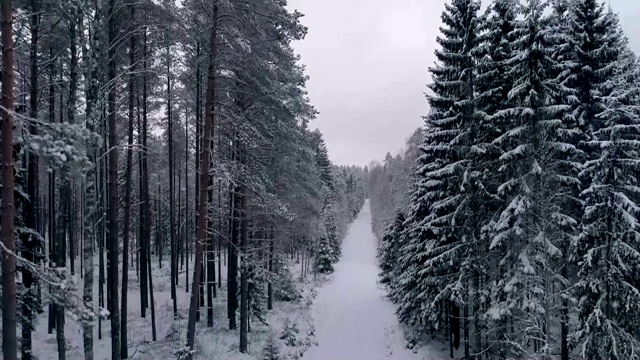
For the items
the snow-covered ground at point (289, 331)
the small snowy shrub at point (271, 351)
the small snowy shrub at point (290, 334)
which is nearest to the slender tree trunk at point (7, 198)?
the snow-covered ground at point (289, 331)

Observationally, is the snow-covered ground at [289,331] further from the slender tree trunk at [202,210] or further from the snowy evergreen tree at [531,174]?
the snowy evergreen tree at [531,174]

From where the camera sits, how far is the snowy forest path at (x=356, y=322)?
22000mm

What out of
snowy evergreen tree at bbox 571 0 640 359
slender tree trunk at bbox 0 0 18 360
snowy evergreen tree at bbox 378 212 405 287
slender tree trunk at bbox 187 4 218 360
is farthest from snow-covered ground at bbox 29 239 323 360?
snowy evergreen tree at bbox 571 0 640 359

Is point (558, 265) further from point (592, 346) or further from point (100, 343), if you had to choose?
point (100, 343)

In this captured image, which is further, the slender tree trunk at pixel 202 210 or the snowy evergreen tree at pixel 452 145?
the snowy evergreen tree at pixel 452 145

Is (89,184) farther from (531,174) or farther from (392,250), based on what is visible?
(392,250)

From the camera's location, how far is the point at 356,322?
2848 centimetres

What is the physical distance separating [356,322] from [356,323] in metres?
0.25

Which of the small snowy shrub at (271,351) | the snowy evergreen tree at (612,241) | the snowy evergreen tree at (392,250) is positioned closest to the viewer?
the snowy evergreen tree at (612,241)

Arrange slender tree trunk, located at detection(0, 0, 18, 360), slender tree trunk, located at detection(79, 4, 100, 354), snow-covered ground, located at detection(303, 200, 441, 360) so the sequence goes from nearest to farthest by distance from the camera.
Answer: slender tree trunk, located at detection(0, 0, 18, 360) < slender tree trunk, located at detection(79, 4, 100, 354) < snow-covered ground, located at detection(303, 200, 441, 360)

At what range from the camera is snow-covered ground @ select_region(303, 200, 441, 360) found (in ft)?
71.7

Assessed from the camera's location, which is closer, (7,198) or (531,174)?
(7,198)

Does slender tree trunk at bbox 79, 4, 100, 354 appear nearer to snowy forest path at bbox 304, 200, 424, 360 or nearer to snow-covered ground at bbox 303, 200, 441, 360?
snowy forest path at bbox 304, 200, 424, 360

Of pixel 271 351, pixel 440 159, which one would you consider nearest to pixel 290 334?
pixel 271 351
